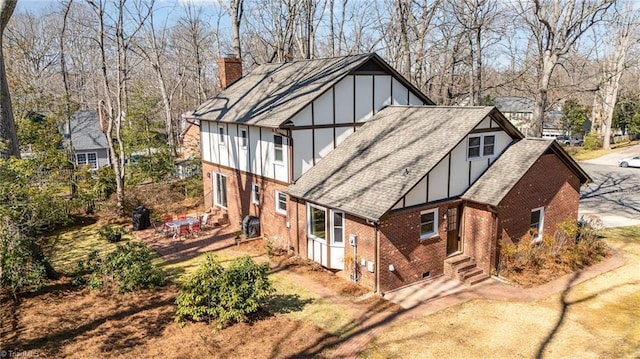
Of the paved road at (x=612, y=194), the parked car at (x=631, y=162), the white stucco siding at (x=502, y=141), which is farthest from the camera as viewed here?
the parked car at (x=631, y=162)

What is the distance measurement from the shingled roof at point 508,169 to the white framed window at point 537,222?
224 cm

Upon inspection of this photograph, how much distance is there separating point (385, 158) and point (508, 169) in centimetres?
447

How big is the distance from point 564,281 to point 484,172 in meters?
4.74

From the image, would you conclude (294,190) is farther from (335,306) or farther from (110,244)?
(110,244)

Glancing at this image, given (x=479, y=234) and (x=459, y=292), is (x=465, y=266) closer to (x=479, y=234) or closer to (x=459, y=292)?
(x=479, y=234)

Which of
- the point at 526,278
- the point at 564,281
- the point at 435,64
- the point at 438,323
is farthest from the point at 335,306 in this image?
the point at 435,64

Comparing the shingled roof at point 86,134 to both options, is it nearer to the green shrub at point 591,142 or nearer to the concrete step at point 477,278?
the concrete step at point 477,278

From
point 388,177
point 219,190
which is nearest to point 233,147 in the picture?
point 219,190

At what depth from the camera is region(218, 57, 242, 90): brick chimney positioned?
26.4 metres

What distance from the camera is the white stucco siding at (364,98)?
62.4 feet

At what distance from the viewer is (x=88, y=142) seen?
39.5 meters

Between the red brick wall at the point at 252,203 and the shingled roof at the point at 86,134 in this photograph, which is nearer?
the red brick wall at the point at 252,203

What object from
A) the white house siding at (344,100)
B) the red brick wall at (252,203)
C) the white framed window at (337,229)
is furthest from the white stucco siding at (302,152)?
the white framed window at (337,229)

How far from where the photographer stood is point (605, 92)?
181ft
